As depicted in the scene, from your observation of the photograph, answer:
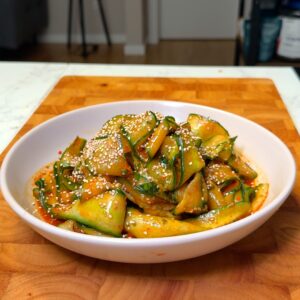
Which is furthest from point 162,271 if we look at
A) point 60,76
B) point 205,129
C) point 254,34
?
point 254,34

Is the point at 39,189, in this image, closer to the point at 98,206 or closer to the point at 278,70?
the point at 98,206

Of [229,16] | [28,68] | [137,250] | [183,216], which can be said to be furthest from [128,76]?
[229,16]

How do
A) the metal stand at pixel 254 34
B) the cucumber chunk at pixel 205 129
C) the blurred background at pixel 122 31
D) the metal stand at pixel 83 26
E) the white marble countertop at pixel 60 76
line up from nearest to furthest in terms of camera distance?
1. the cucumber chunk at pixel 205 129
2. the white marble countertop at pixel 60 76
3. the metal stand at pixel 254 34
4. the blurred background at pixel 122 31
5. the metal stand at pixel 83 26

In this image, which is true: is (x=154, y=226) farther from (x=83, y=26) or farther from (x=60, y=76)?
(x=83, y=26)

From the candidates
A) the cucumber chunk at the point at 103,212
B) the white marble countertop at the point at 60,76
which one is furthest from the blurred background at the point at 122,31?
the cucumber chunk at the point at 103,212

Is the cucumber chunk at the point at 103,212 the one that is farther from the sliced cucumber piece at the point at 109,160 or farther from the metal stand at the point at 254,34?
the metal stand at the point at 254,34

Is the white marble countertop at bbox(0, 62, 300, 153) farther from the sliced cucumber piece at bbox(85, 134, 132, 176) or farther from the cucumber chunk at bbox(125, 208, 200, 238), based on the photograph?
the cucumber chunk at bbox(125, 208, 200, 238)

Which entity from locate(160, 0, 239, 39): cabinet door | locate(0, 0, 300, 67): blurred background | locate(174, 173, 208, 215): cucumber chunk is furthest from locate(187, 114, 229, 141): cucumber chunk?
locate(160, 0, 239, 39): cabinet door
